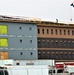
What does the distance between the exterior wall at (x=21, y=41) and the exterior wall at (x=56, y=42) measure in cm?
255

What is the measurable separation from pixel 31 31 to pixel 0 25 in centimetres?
790

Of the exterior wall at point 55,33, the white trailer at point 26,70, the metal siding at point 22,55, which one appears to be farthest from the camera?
the exterior wall at point 55,33

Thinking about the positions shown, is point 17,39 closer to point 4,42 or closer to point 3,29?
point 4,42

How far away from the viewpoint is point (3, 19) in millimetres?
67375

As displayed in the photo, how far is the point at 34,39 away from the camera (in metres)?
72.0

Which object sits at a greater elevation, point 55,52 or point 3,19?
point 3,19

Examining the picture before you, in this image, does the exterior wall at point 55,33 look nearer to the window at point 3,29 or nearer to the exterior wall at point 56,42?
the exterior wall at point 56,42

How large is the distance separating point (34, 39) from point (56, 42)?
6.58 meters

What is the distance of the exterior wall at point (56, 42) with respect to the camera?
244 ft

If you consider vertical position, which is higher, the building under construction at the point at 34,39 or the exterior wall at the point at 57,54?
the building under construction at the point at 34,39

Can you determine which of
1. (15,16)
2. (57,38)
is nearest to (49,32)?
(57,38)

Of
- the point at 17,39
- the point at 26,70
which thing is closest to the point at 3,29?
the point at 17,39

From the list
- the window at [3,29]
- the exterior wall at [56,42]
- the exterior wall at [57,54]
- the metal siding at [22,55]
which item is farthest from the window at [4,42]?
the exterior wall at [57,54]

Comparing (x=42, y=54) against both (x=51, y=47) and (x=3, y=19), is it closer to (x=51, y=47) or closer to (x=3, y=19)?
(x=51, y=47)
